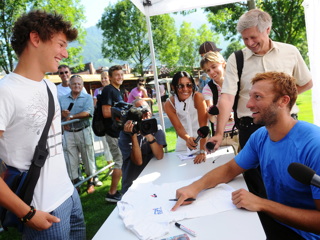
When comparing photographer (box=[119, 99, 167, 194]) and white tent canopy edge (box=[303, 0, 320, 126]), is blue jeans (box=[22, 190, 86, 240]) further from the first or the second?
white tent canopy edge (box=[303, 0, 320, 126])

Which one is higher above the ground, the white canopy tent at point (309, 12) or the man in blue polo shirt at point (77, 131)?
the white canopy tent at point (309, 12)

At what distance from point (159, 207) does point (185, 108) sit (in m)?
1.68

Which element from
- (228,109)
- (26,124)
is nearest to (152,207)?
(26,124)

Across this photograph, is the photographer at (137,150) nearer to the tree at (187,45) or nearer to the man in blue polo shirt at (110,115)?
the man in blue polo shirt at (110,115)

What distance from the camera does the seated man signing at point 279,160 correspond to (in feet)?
4.71

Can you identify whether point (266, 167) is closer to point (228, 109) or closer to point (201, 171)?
point (201, 171)

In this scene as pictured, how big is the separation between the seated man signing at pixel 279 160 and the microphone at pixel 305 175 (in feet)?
1.49

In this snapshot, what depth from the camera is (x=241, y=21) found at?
220 centimetres

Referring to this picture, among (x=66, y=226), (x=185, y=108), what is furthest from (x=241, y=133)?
(x=66, y=226)

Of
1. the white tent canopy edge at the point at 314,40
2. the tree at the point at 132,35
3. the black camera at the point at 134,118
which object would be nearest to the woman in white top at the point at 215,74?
the black camera at the point at 134,118

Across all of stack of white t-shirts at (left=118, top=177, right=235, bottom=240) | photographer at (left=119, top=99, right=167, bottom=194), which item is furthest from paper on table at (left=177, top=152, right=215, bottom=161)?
stack of white t-shirts at (left=118, top=177, right=235, bottom=240)

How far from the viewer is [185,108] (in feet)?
10.2

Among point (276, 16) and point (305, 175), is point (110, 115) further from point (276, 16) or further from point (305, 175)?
point (276, 16)

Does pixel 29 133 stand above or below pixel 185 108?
above
